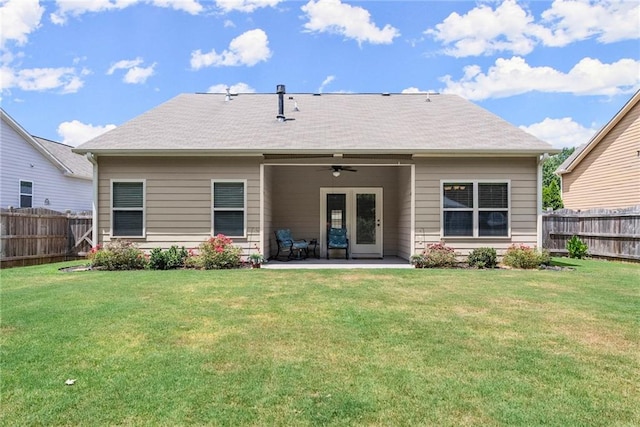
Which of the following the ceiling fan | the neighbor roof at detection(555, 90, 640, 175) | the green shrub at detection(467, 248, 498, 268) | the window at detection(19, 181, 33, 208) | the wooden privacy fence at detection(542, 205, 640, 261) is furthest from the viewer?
the window at detection(19, 181, 33, 208)

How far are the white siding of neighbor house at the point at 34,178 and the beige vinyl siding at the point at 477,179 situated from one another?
13.4m

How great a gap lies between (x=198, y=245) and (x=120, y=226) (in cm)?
195

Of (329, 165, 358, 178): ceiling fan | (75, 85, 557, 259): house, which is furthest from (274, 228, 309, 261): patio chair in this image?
(329, 165, 358, 178): ceiling fan

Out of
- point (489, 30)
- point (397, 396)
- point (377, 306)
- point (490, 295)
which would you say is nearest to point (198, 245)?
point (377, 306)

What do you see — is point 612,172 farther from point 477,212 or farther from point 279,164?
point 279,164

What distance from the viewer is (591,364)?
3287 mm

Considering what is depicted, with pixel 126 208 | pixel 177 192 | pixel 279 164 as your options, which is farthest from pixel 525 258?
pixel 126 208

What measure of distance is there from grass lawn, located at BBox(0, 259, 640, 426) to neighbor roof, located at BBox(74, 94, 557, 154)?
4053 mm

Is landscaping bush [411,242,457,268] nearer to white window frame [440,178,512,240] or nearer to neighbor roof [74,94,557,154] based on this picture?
white window frame [440,178,512,240]

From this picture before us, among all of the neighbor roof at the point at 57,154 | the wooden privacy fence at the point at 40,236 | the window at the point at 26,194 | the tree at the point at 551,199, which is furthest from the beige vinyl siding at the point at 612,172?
the window at the point at 26,194

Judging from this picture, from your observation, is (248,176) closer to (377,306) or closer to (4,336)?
(377,306)

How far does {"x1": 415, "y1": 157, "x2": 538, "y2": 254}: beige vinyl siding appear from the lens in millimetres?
9792

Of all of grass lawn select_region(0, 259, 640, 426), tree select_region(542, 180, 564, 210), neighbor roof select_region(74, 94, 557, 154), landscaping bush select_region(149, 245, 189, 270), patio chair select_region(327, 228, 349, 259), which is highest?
neighbor roof select_region(74, 94, 557, 154)

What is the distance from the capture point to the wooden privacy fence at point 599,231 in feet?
35.6
